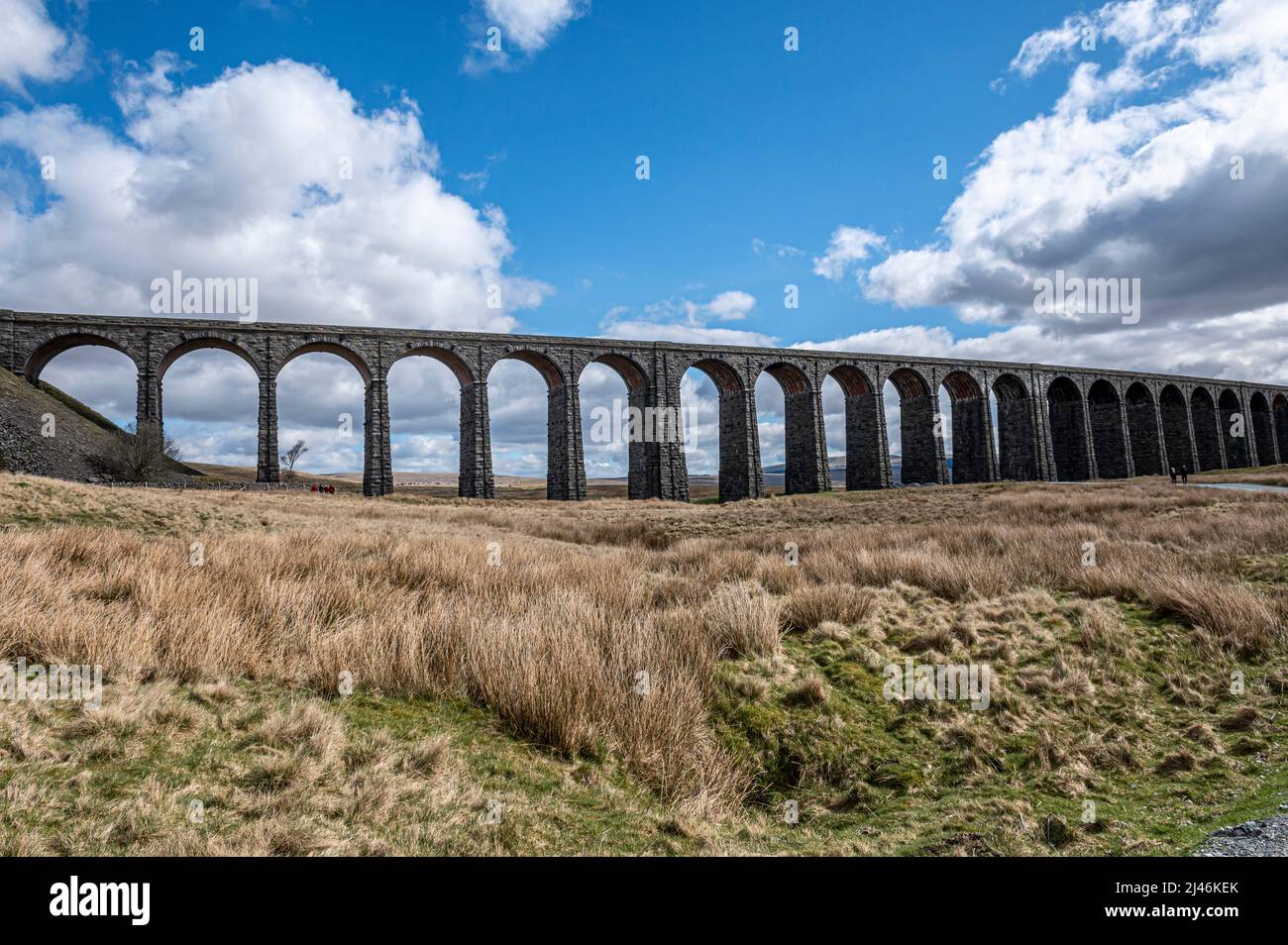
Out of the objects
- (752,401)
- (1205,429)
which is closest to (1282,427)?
(1205,429)

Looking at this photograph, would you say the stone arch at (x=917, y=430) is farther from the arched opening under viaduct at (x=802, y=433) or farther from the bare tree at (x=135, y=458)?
the bare tree at (x=135, y=458)

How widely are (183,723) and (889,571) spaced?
7832mm

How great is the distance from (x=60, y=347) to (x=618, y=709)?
4255 cm

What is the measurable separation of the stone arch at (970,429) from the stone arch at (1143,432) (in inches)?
766

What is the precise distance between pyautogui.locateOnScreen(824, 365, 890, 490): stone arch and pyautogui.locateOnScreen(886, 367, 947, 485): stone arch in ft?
8.85

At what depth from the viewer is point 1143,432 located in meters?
60.9

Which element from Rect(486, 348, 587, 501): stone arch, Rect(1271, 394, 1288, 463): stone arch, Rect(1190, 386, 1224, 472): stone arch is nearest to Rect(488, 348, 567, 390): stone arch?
Rect(486, 348, 587, 501): stone arch

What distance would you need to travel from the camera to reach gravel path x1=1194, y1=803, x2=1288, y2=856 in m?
2.83

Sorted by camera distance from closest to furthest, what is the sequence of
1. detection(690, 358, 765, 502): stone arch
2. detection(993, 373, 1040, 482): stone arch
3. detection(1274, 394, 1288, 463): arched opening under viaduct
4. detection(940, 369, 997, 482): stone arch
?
1. detection(690, 358, 765, 502): stone arch
2. detection(940, 369, 997, 482): stone arch
3. detection(993, 373, 1040, 482): stone arch
4. detection(1274, 394, 1288, 463): arched opening under viaduct

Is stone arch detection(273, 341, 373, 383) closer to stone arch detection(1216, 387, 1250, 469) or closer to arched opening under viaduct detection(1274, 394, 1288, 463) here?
stone arch detection(1216, 387, 1250, 469)

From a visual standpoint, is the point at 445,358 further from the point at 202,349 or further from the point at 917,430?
the point at 917,430

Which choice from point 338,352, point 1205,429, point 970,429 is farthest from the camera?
point 1205,429
